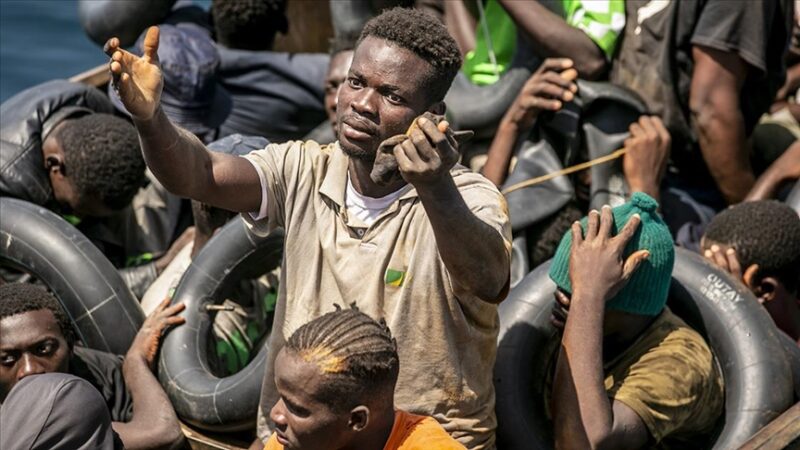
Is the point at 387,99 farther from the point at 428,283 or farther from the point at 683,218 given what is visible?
the point at 683,218

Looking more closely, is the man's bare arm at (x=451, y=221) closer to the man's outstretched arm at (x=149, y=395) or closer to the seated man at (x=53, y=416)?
the seated man at (x=53, y=416)

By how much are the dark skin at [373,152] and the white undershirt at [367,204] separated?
0.02 meters

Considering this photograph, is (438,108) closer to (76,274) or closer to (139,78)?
(139,78)

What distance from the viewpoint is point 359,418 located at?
11.2 feet

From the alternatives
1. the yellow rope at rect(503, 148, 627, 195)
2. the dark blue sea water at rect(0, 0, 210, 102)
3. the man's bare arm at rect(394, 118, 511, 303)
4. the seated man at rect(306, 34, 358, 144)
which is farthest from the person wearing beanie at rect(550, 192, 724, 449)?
the dark blue sea water at rect(0, 0, 210, 102)

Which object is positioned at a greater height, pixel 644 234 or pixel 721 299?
pixel 644 234

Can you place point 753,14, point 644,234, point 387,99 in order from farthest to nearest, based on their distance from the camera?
point 753,14 → point 644,234 → point 387,99

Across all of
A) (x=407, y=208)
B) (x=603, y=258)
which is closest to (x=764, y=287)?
(x=603, y=258)

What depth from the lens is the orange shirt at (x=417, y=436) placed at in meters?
3.43

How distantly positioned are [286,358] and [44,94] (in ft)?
8.59

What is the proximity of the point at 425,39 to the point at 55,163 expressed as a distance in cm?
217

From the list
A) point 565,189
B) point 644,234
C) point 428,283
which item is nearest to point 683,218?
point 565,189

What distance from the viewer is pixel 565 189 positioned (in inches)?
215

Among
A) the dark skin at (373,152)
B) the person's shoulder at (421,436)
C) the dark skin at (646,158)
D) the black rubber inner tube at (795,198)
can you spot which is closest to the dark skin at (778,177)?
the black rubber inner tube at (795,198)
